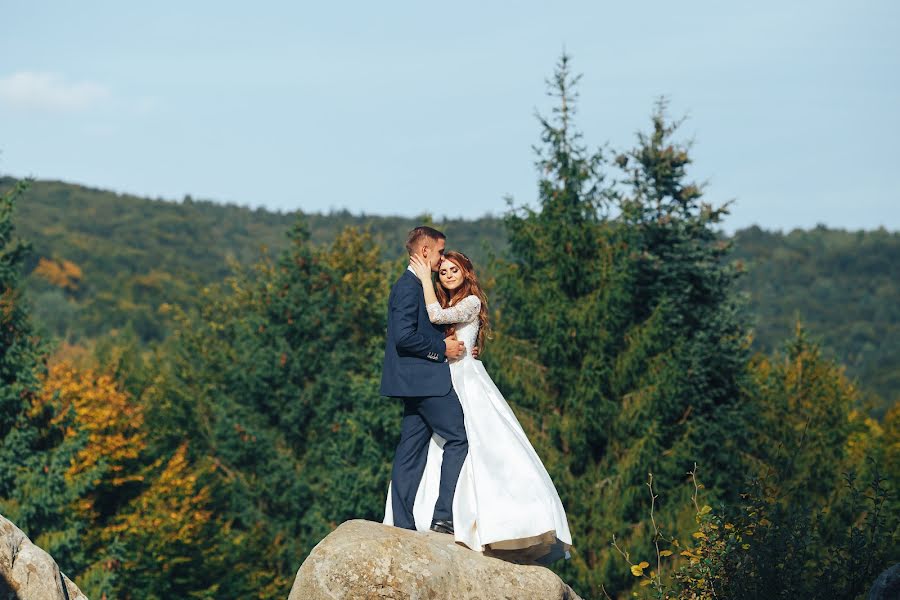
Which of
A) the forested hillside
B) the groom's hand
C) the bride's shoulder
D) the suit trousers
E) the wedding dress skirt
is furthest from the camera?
the forested hillside

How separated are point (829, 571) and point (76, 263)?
128 meters

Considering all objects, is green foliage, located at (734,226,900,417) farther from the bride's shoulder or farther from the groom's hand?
the groom's hand

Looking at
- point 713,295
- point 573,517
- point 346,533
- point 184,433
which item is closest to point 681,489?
point 573,517

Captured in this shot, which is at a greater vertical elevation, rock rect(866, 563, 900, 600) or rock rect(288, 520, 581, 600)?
rock rect(866, 563, 900, 600)

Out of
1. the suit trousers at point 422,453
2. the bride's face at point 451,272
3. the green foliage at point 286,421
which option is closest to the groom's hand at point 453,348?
the suit trousers at point 422,453

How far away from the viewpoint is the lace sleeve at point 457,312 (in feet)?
32.7

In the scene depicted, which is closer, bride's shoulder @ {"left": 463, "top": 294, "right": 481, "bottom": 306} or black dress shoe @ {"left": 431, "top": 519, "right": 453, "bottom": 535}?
black dress shoe @ {"left": 431, "top": 519, "right": 453, "bottom": 535}

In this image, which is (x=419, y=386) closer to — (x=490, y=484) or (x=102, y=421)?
(x=490, y=484)

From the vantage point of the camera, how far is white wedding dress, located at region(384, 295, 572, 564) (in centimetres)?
979

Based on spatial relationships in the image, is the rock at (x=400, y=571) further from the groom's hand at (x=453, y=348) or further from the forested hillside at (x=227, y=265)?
the forested hillside at (x=227, y=265)

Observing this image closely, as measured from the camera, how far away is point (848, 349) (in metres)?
127

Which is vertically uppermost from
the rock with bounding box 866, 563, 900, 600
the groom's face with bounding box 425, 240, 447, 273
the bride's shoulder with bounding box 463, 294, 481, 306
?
the groom's face with bounding box 425, 240, 447, 273

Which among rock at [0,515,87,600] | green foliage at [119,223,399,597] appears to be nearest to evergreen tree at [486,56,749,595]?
green foliage at [119,223,399,597]

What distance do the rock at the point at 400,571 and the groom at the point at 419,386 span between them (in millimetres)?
475
